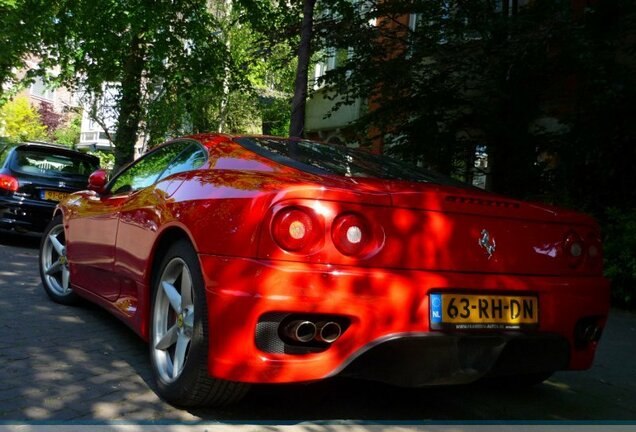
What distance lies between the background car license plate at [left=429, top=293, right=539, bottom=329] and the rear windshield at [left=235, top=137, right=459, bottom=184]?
81cm

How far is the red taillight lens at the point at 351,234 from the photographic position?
273 centimetres

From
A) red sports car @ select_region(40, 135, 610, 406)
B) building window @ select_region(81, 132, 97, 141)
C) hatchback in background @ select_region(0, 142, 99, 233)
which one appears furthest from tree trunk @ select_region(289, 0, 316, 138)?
building window @ select_region(81, 132, 97, 141)

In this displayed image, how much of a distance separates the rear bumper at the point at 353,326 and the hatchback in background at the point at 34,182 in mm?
6915

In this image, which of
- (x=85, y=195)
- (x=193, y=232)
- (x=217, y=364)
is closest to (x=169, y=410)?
(x=217, y=364)

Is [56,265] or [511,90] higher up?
[511,90]

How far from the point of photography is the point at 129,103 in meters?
15.1

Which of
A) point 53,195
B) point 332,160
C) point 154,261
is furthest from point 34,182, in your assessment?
point 332,160

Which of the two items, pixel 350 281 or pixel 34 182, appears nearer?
pixel 350 281

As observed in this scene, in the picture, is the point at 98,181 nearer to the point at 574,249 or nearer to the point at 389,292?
the point at 389,292

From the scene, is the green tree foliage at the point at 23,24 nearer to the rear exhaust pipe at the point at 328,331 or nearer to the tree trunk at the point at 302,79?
the tree trunk at the point at 302,79

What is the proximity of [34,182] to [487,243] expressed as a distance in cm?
766

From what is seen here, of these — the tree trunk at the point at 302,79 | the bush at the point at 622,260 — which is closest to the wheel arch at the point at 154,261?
the bush at the point at 622,260

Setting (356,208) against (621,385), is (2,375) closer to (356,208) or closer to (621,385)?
(356,208)

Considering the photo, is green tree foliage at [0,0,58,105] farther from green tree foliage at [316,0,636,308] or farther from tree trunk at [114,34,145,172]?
green tree foliage at [316,0,636,308]
